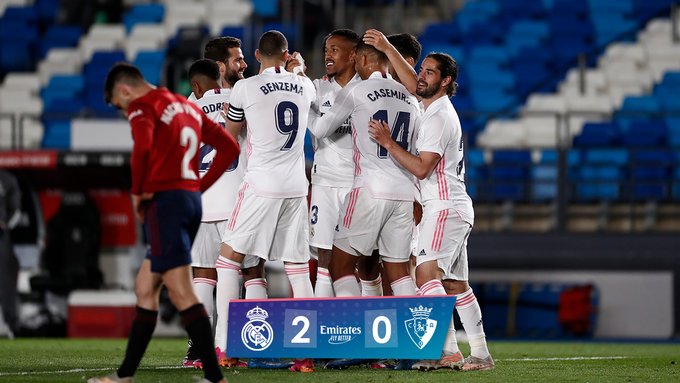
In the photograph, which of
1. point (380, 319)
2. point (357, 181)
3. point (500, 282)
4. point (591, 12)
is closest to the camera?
point (380, 319)

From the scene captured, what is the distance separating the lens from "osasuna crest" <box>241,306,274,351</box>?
7.93 m

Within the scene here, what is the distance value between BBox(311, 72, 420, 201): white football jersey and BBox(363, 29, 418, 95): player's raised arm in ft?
0.23

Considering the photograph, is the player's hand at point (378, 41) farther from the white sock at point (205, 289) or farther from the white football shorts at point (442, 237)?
the white sock at point (205, 289)

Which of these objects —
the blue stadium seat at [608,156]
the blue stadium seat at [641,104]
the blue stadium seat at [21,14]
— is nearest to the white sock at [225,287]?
the blue stadium seat at [608,156]

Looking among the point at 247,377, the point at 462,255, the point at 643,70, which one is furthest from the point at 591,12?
the point at 247,377

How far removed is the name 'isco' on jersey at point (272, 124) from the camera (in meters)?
8.03

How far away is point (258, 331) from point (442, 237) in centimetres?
134

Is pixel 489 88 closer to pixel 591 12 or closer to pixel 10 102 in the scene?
pixel 591 12

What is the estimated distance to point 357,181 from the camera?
8289 millimetres

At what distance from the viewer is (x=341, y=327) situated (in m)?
7.84

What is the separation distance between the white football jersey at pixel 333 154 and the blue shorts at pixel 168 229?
219 cm

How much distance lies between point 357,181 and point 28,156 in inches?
304

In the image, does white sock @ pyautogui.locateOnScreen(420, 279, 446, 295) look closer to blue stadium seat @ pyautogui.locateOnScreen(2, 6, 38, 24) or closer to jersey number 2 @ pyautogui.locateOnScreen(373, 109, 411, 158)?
jersey number 2 @ pyautogui.locateOnScreen(373, 109, 411, 158)

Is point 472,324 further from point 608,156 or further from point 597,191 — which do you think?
point 608,156
